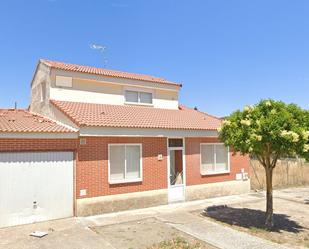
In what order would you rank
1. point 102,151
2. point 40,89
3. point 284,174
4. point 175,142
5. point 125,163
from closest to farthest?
point 102,151 < point 125,163 < point 175,142 < point 40,89 < point 284,174

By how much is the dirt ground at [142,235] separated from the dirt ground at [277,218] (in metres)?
2.46

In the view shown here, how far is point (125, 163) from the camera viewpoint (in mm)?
13273

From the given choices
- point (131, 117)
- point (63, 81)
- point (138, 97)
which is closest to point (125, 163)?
point (131, 117)

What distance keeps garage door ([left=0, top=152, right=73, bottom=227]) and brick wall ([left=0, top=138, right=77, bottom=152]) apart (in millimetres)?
179

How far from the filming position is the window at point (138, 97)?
17.9 meters

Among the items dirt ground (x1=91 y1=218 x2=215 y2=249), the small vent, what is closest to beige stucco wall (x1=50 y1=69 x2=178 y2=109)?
the small vent

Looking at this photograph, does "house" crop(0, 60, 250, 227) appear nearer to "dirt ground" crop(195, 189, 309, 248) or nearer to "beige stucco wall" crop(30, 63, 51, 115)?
"beige stucco wall" crop(30, 63, 51, 115)

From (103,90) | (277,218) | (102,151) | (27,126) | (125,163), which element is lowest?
(277,218)

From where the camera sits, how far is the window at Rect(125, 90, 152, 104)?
17.9m

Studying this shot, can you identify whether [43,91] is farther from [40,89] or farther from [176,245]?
[176,245]

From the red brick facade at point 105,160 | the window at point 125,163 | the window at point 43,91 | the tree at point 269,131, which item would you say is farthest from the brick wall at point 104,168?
the window at point 43,91

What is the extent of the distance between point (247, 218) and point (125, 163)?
5569 millimetres

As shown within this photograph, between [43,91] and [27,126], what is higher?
[43,91]

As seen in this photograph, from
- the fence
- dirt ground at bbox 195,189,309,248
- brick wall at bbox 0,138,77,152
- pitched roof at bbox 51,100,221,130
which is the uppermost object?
pitched roof at bbox 51,100,221,130
